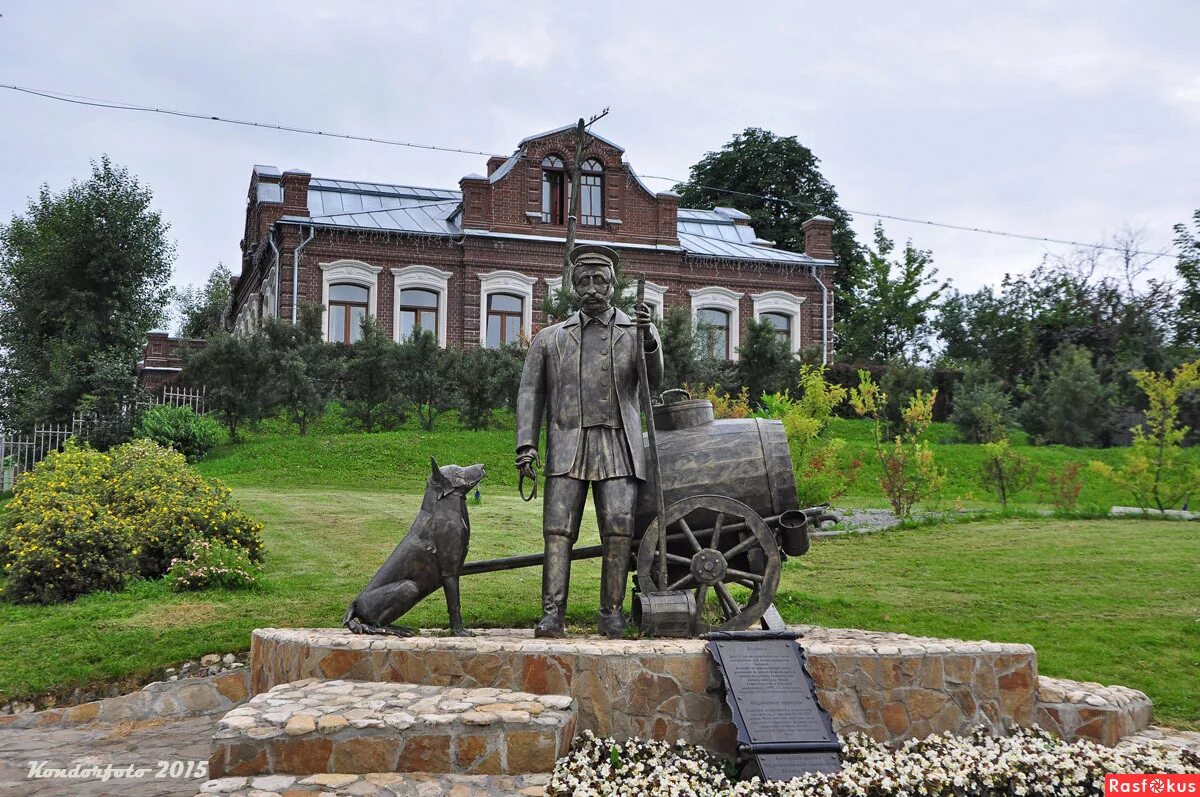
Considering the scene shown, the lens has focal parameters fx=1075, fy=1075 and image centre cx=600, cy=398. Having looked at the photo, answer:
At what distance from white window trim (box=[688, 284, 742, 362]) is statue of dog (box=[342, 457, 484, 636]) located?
22747 mm

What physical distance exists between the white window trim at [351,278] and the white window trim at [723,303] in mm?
8490

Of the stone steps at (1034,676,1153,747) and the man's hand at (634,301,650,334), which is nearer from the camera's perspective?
the stone steps at (1034,676,1153,747)

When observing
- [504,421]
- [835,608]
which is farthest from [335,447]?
[835,608]

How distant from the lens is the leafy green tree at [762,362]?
26.1 m

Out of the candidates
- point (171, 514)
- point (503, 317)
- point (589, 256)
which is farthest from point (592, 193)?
point (589, 256)

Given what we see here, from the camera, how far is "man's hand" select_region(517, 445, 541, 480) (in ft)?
23.5

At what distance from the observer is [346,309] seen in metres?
27.5

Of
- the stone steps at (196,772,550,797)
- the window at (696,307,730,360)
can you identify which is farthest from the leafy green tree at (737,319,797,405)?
the stone steps at (196,772,550,797)

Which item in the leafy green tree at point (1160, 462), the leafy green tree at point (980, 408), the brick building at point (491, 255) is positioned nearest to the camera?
the leafy green tree at point (1160, 462)

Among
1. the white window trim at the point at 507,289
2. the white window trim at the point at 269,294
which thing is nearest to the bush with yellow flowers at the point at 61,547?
the white window trim at the point at 269,294

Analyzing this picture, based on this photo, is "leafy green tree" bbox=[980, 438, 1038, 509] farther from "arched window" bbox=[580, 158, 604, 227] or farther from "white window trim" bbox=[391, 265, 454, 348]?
"white window trim" bbox=[391, 265, 454, 348]

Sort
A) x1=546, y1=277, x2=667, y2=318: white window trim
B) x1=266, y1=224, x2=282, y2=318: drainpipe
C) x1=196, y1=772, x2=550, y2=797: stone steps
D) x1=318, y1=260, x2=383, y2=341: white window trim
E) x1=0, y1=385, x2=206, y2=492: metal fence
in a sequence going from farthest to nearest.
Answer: x1=546, y1=277, x2=667, y2=318: white window trim → x1=318, y1=260, x2=383, y2=341: white window trim → x1=266, y1=224, x2=282, y2=318: drainpipe → x1=0, y1=385, x2=206, y2=492: metal fence → x1=196, y1=772, x2=550, y2=797: stone steps

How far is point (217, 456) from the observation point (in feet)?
63.9

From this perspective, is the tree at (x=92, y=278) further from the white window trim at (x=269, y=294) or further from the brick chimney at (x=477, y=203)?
the brick chimney at (x=477, y=203)
